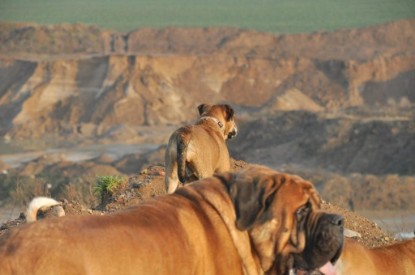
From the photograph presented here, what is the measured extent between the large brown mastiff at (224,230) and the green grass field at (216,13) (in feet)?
330

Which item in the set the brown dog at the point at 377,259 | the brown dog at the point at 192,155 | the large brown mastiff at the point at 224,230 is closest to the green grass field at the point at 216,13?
the brown dog at the point at 192,155

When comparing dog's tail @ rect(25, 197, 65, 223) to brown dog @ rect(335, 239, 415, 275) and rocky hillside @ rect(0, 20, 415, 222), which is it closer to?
brown dog @ rect(335, 239, 415, 275)

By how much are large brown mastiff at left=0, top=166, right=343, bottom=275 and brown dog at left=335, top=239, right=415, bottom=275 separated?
330 cm

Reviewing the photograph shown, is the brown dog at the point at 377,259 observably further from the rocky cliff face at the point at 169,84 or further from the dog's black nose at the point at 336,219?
the rocky cliff face at the point at 169,84

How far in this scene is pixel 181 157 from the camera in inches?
539

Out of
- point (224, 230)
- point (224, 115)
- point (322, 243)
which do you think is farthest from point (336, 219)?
point (224, 115)

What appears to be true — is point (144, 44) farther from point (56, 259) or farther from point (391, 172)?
point (56, 259)

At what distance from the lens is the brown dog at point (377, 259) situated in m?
9.92

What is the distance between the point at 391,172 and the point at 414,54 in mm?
40072

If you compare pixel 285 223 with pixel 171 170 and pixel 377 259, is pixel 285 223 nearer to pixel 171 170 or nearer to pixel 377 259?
pixel 377 259

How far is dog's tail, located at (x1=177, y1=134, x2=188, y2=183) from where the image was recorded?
13656 millimetres

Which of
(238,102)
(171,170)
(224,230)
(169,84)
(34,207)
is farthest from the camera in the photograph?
(238,102)

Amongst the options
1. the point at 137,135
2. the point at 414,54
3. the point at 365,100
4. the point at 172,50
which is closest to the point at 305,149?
the point at 137,135

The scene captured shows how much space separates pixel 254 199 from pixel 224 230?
0.25m
